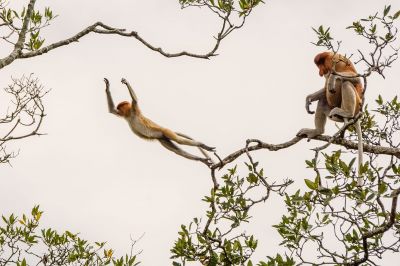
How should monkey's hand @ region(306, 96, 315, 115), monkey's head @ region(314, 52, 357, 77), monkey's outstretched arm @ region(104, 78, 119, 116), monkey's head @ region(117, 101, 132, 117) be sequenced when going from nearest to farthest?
monkey's hand @ region(306, 96, 315, 115) → monkey's head @ region(314, 52, 357, 77) → monkey's outstretched arm @ region(104, 78, 119, 116) → monkey's head @ region(117, 101, 132, 117)

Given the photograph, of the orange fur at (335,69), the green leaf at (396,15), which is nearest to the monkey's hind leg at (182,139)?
the orange fur at (335,69)

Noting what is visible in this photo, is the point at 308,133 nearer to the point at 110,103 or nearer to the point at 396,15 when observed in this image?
the point at 396,15

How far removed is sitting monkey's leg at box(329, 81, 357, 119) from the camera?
6223mm

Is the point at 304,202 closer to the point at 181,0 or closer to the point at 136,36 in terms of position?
the point at 136,36

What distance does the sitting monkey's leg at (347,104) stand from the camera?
20.4 feet

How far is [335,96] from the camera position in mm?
6535

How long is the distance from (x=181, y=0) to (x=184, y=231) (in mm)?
2178

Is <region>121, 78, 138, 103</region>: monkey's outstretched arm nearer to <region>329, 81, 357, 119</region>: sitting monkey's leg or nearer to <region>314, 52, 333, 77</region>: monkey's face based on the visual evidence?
<region>314, 52, 333, 77</region>: monkey's face

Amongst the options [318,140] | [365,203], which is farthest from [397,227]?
[318,140]

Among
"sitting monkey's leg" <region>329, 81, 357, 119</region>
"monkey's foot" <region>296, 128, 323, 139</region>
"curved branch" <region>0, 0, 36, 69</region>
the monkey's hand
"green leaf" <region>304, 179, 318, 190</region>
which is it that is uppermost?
the monkey's hand

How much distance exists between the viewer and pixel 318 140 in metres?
6.20

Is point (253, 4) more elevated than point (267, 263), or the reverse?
point (253, 4)

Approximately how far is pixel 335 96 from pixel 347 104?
29 centimetres

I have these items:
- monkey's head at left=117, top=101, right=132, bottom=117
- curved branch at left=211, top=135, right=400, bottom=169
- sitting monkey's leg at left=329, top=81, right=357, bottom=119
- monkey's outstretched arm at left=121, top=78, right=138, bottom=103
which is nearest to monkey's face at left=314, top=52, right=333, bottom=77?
sitting monkey's leg at left=329, top=81, right=357, bottom=119
